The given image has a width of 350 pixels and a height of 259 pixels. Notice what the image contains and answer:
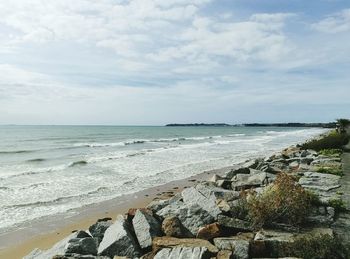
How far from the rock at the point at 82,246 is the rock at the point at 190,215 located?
152cm

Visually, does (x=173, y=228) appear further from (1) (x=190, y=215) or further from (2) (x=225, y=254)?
(2) (x=225, y=254)

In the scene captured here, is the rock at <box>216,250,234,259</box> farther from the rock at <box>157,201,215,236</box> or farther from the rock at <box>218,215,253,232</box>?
the rock at <box>157,201,215,236</box>

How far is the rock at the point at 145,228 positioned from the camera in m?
6.70

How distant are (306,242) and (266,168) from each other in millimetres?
8568

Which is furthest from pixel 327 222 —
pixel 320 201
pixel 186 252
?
pixel 186 252

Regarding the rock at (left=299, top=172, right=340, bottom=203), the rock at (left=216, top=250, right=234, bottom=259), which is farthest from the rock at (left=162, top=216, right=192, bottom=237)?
the rock at (left=299, top=172, right=340, bottom=203)

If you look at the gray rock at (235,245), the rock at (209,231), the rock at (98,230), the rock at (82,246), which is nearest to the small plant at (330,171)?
the rock at (209,231)

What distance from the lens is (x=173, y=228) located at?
6938 millimetres

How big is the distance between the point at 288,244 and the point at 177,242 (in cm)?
168

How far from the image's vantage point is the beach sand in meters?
9.29

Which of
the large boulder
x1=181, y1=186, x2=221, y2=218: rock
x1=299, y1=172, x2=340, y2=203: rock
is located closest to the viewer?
x1=181, y1=186, x2=221, y2=218: rock

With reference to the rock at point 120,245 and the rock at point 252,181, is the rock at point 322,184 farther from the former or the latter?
the rock at point 120,245

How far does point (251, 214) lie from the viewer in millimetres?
6832

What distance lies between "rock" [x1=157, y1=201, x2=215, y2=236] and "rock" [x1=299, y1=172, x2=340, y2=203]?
2.92m
